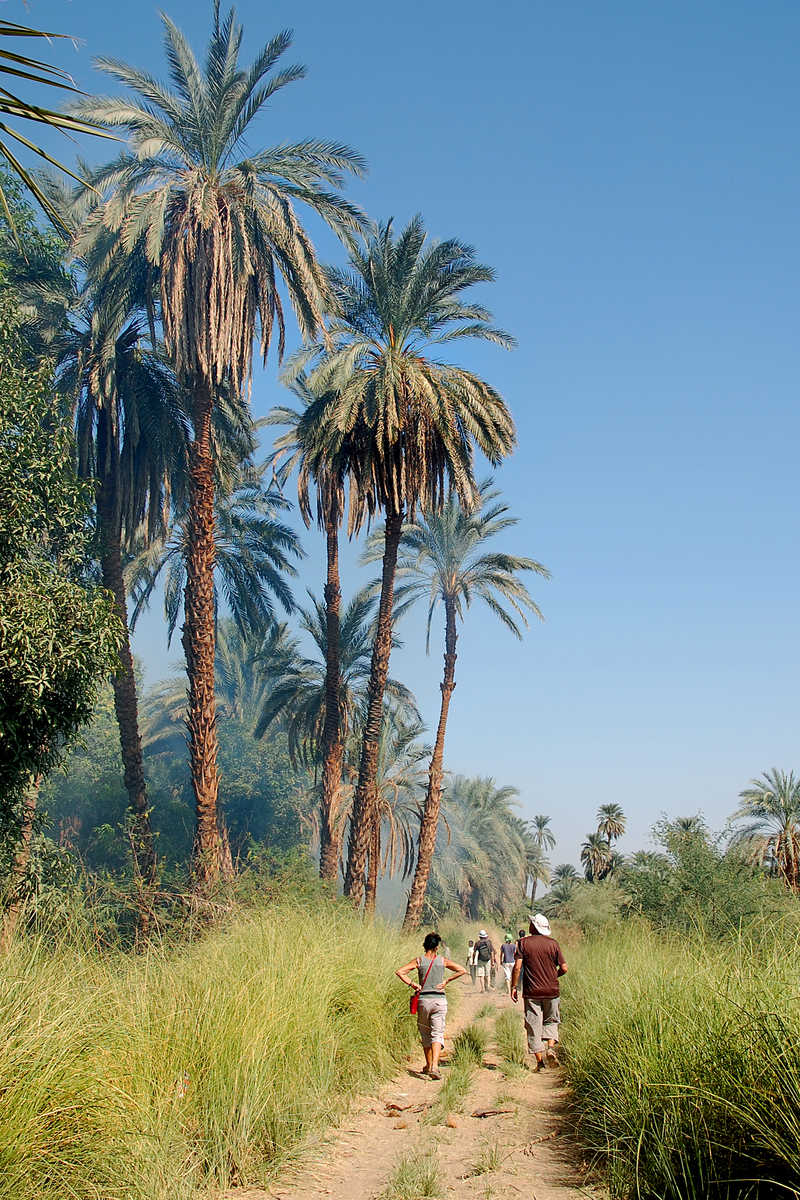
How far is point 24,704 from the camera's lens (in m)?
13.4

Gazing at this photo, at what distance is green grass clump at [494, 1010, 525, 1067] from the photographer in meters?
11.3

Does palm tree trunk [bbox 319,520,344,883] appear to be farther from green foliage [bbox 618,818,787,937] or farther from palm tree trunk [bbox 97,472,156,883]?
green foliage [bbox 618,818,787,937]

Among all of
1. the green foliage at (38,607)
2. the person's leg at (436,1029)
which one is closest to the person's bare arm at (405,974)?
the person's leg at (436,1029)

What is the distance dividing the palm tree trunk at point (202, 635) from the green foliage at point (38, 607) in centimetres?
333

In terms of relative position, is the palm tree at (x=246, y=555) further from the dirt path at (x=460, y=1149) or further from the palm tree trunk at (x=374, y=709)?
the dirt path at (x=460, y=1149)

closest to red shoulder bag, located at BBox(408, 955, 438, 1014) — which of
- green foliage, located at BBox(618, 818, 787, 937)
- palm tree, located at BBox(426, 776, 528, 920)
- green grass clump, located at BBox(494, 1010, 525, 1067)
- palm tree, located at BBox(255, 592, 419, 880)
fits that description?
green grass clump, located at BBox(494, 1010, 525, 1067)

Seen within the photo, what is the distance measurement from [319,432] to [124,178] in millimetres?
6826

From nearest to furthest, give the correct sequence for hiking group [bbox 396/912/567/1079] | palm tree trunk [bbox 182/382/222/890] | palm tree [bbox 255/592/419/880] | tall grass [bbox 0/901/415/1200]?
tall grass [bbox 0/901/415/1200] → hiking group [bbox 396/912/567/1079] → palm tree trunk [bbox 182/382/222/890] → palm tree [bbox 255/592/419/880]

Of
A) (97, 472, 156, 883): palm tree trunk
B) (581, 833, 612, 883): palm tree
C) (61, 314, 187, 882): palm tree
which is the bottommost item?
(581, 833, 612, 883): palm tree

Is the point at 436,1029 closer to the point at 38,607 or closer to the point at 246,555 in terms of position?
the point at 38,607

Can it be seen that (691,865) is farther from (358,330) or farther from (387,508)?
(358,330)

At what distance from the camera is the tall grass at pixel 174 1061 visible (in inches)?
192

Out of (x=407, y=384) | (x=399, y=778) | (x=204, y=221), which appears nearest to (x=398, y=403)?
(x=407, y=384)

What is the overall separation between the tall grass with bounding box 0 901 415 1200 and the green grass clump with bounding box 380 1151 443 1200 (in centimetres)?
91
